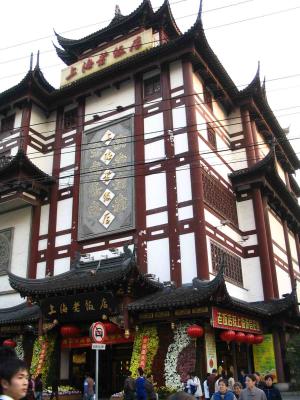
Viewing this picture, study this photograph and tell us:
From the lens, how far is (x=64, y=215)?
2233cm

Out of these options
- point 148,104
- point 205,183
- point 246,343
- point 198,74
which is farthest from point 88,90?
point 246,343

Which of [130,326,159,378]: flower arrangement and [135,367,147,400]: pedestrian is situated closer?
[135,367,147,400]: pedestrian

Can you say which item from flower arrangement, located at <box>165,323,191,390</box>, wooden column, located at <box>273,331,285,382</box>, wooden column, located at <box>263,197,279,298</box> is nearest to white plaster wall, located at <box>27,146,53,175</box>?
wooden column, located at <box>263,197,279,298</box>

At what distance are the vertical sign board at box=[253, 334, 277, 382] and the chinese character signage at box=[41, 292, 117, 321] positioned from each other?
23.1ft

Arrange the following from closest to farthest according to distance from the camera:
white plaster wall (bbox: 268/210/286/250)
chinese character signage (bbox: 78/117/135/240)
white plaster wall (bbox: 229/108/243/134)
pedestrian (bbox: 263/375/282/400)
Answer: pedestrian (bbox: 263/375/282/400) → chinese character signage (bbox: 78/117/135/240) → white plaster wall (bbox: 268/210/286/250) → white plaster wall (bbox: 229/108/243/134)

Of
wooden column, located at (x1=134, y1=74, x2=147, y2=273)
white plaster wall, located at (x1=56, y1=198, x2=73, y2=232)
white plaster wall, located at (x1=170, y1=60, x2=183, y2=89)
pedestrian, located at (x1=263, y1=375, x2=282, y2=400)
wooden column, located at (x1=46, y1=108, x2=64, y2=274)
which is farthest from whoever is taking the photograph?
white plaster wall, located at (x1=56, y1=198, x2=73, y2=232)

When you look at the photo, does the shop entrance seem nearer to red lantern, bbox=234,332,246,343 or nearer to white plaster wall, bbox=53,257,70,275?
white plaster wall, bbox=53,257,70,275

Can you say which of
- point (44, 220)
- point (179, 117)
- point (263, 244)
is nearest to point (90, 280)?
point (44, 220)

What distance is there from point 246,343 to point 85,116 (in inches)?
538

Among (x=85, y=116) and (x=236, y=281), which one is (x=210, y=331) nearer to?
(x=236, y=281)

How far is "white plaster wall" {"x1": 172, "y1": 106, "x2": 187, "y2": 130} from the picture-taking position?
20.5 m

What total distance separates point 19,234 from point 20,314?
192 inches

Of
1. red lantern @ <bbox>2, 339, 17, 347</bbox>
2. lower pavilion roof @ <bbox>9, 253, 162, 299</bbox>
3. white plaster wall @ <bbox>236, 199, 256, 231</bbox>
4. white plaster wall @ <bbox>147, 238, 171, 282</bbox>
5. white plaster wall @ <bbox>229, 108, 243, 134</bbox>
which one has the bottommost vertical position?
red lantern @ <bbox>2, 339, 17, 347</bbox>

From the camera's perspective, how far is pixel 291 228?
96.8 ft
